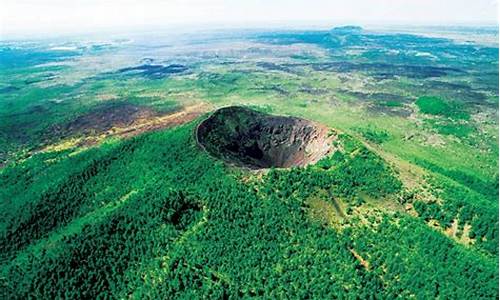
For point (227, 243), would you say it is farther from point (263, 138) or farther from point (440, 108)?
point (440, 108)

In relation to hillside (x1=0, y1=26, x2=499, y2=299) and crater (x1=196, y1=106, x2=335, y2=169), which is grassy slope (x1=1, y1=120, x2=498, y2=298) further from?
crater (x1=196, y1=106, x2=335, y2=169)

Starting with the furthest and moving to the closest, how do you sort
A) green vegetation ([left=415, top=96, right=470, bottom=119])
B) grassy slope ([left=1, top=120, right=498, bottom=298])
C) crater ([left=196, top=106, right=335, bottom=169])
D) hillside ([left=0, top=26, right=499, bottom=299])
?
green vegetation ([left=415, top=96, right=470, bottom=119]), crater ([left=196, top=106, right=335, bottom=169]), hillside ([left=0, top=26, right=499, bottom=299]), grassy slope ([left=1, top=120, right=498, bottom=298])

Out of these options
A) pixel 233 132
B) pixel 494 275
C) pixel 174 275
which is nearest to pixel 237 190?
pixel 174 275

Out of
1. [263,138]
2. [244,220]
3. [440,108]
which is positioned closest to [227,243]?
[244,220]

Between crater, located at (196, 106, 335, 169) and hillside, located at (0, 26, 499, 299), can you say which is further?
crater, located at (196, 106, 335, 169)

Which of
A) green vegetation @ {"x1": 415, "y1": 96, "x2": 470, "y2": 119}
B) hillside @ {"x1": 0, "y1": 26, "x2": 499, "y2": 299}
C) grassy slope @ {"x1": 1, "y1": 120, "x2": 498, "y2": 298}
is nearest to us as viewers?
grassy slope @ {"x1": 1, "y1": 120, "x2": 498, "y2": 298}

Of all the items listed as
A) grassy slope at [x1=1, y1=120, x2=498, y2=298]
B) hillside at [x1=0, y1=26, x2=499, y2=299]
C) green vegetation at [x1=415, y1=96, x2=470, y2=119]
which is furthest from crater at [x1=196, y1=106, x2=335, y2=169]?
green vegetation at [x1=415, y1=96, x2=470, y2=119]

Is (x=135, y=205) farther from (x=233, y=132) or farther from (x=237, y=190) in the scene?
(x=233, y=132)

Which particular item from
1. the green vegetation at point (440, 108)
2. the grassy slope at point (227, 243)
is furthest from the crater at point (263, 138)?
the green vegetation at point (440, 108)

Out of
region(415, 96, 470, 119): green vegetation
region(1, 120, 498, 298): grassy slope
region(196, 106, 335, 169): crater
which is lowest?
region(415, 96, 470, 119): green vegetation
